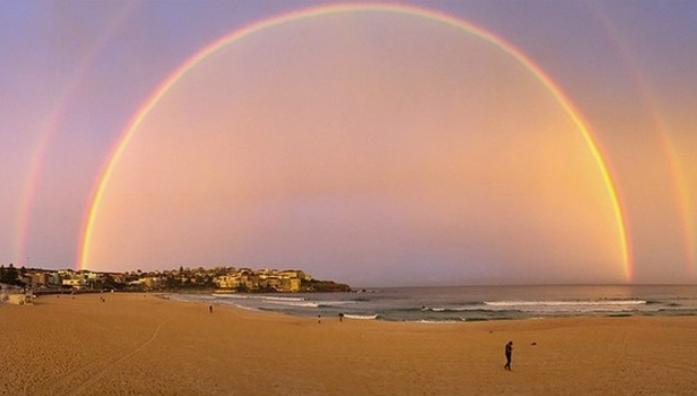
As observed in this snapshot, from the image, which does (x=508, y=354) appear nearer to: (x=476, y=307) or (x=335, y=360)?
(x=335, y=360)

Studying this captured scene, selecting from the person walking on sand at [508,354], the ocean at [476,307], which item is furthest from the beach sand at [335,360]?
the ocean at [476,307]

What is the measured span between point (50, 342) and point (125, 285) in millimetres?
184700

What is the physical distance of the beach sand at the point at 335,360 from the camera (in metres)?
17.7

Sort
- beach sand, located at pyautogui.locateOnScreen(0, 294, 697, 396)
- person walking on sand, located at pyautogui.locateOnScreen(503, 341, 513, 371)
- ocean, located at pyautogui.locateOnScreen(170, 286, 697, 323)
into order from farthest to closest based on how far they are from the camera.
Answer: ocean, located at pyautogui.locateOnScreen(170, 286, 697, 323)
person walking on sand, located at pyautogui.locateOnScreen(503, 341, 513, 371)
beach sand, located at pyautogui.locateOnScreen(0, 294, 697, 396)

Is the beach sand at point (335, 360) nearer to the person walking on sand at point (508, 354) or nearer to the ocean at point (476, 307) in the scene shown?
the person walking on sand at point (508, 354)

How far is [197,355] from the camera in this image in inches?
958

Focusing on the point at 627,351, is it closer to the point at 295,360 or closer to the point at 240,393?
the point at 295,360

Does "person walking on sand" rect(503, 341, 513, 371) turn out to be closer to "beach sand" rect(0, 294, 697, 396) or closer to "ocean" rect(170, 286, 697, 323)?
"beach sand" rect(0, 294, 697, 396)

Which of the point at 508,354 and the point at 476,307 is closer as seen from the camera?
the point at 508,354

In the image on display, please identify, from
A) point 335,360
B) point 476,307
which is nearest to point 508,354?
point 335,360

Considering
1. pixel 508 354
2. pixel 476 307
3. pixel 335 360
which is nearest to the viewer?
pixel 508 354

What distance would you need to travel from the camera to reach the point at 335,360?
78.5 feet

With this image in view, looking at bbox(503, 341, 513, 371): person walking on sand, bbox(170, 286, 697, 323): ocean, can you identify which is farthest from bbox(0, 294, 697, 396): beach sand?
bbox(170, 286, 697, 323): ocean

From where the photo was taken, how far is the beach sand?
1770cm
